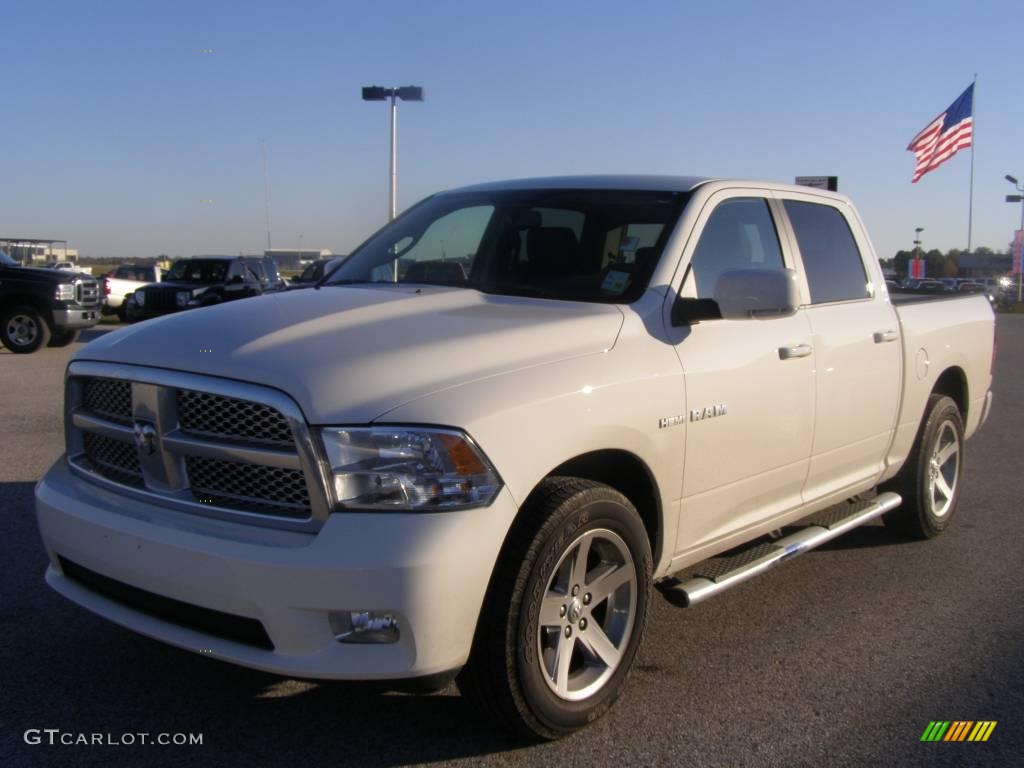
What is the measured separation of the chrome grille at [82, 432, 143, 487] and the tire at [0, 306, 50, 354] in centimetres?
1456

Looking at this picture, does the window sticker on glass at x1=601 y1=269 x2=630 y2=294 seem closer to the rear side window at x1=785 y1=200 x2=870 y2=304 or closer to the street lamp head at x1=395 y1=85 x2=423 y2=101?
the rear side window at x1=785 y1=200 x2=870 y2=304

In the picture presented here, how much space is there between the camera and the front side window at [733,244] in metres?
4.18

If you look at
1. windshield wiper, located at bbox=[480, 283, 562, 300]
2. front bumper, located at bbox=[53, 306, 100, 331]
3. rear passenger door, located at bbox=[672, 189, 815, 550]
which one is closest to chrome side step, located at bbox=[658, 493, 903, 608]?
rear passenger door, located at bbox=[672, 189, 815, 550]

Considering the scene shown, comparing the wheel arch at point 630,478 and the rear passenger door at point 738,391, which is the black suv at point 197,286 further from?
the wheel arch at point 630,478

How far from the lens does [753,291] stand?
12.7 ft

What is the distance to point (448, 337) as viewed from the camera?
11.0ft

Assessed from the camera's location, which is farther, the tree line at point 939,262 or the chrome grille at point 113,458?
the tree line at point 939,262

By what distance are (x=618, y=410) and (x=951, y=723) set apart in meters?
1.63

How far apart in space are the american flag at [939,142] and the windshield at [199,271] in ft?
48.7

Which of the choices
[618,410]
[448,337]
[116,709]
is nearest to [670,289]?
[618,410]

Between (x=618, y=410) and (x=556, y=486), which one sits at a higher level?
(x=618, y=410)

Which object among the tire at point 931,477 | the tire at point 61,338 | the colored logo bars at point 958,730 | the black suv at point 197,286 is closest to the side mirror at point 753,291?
the colored logo bars at point 958,730

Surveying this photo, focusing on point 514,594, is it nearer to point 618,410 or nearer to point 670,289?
point 618,410

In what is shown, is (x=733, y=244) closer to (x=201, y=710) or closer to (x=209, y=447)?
(x=209, y=447)
